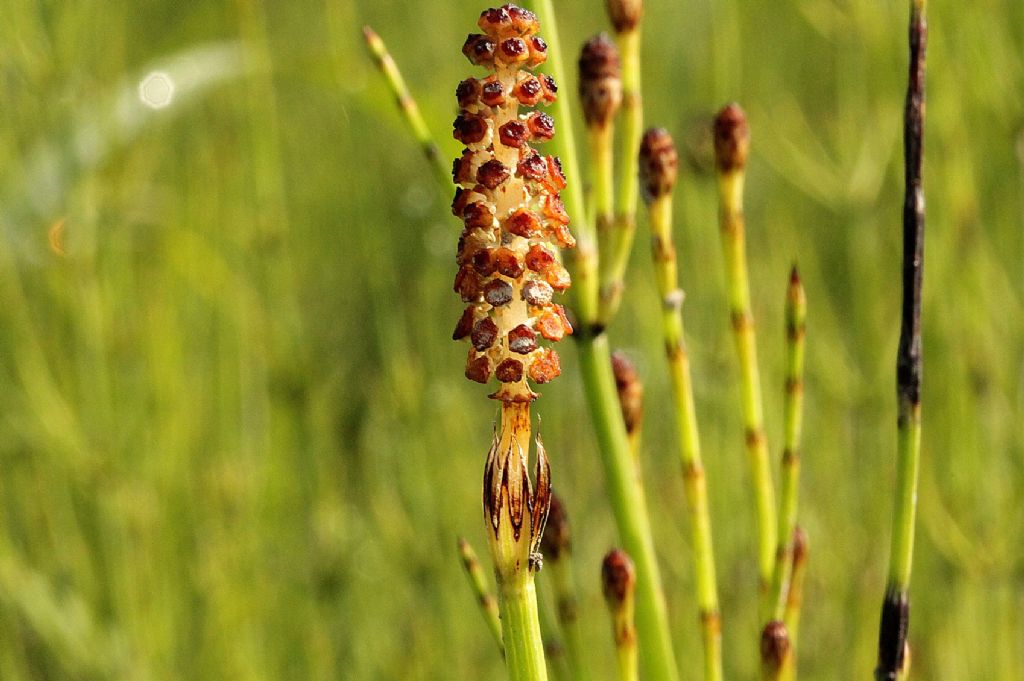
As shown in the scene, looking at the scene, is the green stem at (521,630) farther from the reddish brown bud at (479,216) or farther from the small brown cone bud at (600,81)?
the small brown cone bud at (600,81)

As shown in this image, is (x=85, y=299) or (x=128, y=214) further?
(x=128, y=214)

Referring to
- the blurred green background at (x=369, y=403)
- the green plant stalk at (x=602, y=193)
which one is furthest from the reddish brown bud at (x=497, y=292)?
the blurred green background at (x=369, y=403)

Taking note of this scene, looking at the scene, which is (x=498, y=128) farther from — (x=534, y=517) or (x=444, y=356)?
(x=444, y=356)

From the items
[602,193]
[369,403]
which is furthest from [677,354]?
[369,403]

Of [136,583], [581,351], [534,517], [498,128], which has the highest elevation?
[498,128]

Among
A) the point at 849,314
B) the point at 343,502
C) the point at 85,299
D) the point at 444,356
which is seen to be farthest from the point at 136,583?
the point at 849,314
